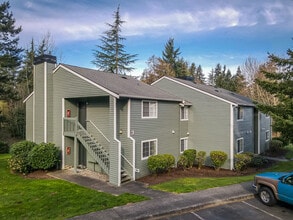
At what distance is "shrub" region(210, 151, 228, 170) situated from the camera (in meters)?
16.3

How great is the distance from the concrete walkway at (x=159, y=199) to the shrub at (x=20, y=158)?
345 centimetres

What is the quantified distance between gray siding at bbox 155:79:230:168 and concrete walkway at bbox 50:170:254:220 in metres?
5.65

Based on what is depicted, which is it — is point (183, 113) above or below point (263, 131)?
above

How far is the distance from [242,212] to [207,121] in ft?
32.7

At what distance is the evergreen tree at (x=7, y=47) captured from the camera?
27359 mm

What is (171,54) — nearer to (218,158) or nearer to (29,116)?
(29,116)

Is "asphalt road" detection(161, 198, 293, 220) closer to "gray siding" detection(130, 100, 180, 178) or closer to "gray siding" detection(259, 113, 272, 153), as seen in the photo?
"gray siding" detection(130, 100, 180, 178)

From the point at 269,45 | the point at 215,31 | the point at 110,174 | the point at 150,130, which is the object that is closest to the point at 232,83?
the point at 269,45

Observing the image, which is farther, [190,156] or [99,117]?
[190,156]

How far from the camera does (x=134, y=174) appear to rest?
13.1 m

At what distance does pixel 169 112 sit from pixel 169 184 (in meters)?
6.02

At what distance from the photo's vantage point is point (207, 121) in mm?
17750

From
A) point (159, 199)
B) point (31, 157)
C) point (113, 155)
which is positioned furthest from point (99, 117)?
point (159, 199)

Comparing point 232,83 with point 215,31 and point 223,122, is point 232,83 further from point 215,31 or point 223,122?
point 223,122
